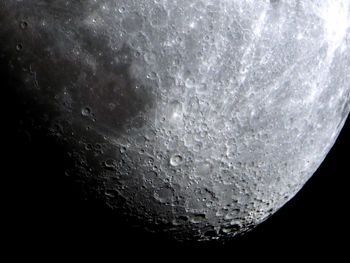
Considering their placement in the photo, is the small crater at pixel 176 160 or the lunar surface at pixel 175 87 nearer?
the lunar surface at pixel 175 87

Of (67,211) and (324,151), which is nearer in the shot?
(67,211)

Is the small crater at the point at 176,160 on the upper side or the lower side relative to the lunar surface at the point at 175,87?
lower

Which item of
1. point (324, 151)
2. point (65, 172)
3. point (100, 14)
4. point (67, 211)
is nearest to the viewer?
point (100, 14)

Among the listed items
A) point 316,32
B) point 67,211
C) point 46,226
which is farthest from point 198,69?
point 46,226

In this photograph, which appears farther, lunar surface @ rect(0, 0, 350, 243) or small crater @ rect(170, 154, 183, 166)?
small crater @ rect(170, 154, 183, 166)

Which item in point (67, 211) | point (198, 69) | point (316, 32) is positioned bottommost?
point (67, 211)

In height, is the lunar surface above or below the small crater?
above

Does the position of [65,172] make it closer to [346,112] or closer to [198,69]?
[198,69]

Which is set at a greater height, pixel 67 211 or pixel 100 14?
pixel 100 14
